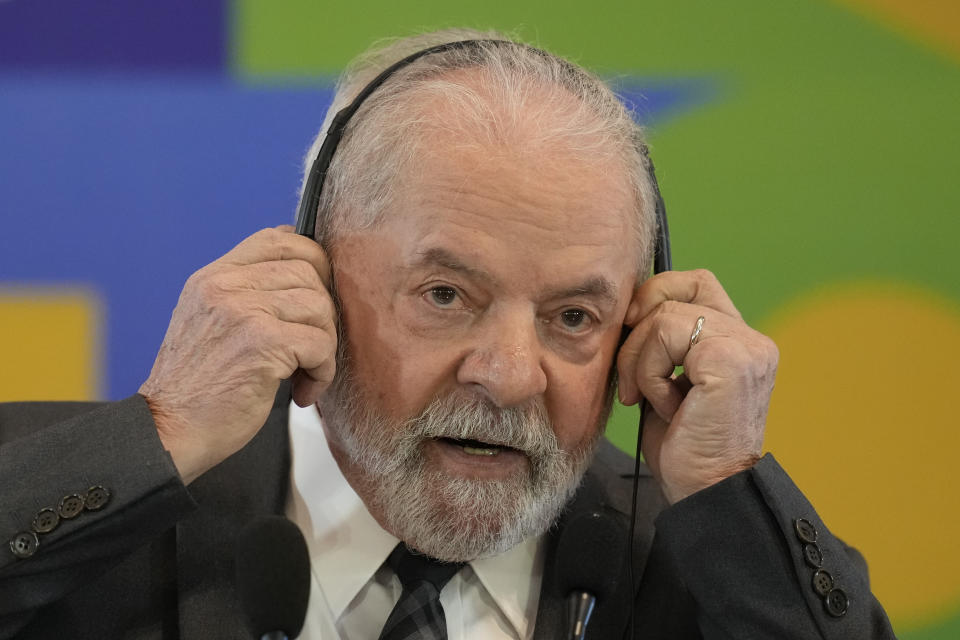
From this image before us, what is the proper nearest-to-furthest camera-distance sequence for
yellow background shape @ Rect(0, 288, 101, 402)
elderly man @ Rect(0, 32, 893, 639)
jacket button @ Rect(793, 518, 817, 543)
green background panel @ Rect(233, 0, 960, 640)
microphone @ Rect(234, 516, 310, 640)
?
microphone @ Rect(234, 516, 310, 640) < elderly man @ Rect(0, 32, 893, 639) < jacket button @ Rect(793, 518, 817, 543) < yellow background shape @ Rect(0, 288, 101, 402) < green background panel @ Rect(233, 0, 960, 640)

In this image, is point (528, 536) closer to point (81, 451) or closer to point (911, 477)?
point (81, 451)

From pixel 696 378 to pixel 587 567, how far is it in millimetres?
363

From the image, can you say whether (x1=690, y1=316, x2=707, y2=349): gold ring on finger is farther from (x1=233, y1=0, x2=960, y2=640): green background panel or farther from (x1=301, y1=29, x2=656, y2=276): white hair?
(x1=233, y1=0, x2=960, y2=640): green background panel

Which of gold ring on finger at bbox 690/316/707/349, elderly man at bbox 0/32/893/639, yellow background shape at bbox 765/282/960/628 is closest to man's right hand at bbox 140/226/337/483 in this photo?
elderly man at bbox 0/32/893/639

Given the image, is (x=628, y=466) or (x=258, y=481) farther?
(x=628, y=466)

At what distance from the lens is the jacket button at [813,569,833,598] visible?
5.40 ft

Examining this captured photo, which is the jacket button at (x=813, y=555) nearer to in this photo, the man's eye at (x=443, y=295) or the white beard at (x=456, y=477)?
the white beard at (x=456, y=477)

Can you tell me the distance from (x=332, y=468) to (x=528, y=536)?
377 millimetres

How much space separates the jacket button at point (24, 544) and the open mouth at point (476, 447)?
2.03 ft

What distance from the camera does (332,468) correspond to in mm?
1862

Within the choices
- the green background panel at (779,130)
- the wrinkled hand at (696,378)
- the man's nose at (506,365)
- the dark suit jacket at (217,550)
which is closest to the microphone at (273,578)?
the dark suit jacket at (217,550)

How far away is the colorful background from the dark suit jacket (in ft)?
2.37

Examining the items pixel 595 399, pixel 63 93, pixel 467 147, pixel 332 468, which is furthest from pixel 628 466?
pixel 63 93

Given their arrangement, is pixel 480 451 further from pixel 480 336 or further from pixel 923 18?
pixel 923 18
